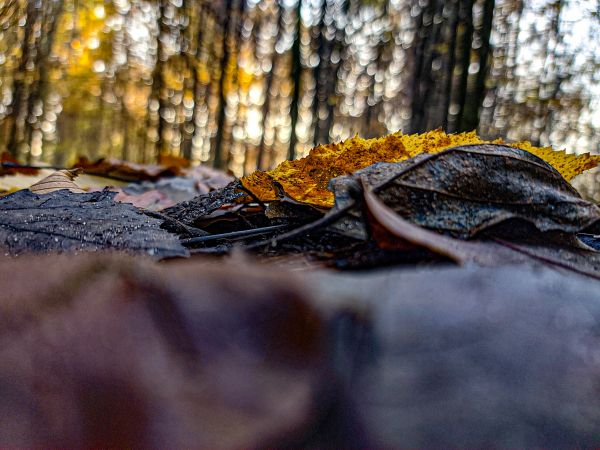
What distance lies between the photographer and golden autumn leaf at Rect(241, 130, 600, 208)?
843 mm

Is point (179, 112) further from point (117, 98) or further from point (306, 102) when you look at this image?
point (117, 98)

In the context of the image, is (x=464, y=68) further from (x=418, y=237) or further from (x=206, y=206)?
(x=418, y=237)

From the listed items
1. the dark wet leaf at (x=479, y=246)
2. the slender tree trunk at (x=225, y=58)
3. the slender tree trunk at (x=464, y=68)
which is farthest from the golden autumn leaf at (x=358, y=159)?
the slender tree trunk at (x=225, y=58)

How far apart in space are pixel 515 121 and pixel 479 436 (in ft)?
29.4

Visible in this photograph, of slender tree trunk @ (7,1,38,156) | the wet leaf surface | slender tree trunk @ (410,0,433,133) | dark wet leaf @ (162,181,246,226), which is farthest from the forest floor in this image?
slender tree trunk @ (410,0,433,133)

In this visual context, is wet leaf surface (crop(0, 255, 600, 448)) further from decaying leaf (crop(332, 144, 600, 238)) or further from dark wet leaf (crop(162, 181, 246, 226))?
dark wet leaf (crop(162, 181, 246, 226))

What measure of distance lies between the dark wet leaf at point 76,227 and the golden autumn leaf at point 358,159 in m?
0.27

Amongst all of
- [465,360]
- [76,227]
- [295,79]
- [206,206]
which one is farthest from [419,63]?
[465,360]

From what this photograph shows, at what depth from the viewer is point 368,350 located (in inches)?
12.6

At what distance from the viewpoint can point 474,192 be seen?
23.1 inches

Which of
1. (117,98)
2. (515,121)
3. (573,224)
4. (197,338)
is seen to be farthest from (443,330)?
(117,98)

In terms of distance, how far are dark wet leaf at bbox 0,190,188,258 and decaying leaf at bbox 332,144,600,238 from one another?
9.4 inches

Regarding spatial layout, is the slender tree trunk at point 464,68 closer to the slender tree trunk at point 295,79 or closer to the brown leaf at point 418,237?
the slender tree trunk at point 295,79

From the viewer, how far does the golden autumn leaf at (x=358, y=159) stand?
84 centimetres
